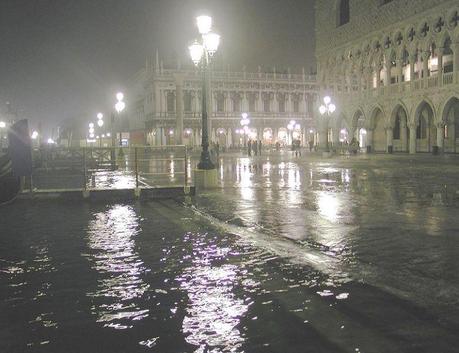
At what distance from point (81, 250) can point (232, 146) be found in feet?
262

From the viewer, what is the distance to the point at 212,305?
4.51 m

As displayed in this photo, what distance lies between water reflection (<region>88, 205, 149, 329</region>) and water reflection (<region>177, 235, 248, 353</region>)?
1.48 ft

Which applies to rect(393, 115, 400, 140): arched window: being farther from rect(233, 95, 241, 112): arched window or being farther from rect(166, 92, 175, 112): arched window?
rect(166, 92, 175, 112): arched window

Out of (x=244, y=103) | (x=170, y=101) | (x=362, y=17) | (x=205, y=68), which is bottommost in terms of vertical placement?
(x=205, y=68)

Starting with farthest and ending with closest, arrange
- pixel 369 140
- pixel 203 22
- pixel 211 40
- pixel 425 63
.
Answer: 1. pixel 369 140
2. pixel 425 63
3. pixel 211 40
4. pixel 203 22

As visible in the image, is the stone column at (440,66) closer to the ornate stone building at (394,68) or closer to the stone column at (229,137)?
the ornate stone building at (394,68)

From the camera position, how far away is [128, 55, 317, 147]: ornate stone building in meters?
86.8

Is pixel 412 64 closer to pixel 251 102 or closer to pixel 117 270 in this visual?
pixel 117 270

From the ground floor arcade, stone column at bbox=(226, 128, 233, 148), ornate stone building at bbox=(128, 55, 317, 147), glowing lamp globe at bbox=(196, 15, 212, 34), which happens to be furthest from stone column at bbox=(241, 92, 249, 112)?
glowing lamp globe at bbox=(196, 15, 212, 34)

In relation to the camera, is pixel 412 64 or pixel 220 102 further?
pixel 220 102

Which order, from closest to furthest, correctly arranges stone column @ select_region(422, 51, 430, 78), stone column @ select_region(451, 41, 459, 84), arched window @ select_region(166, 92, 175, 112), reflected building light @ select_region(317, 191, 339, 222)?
reflected building light @ select_region(317, 191, 339, 222)
stone column @ select_region(451, 41, 459, 84)
stone column @ select_region(422, 51, 430, 78)
arched window @ select_region(166, 92, 175, 112)

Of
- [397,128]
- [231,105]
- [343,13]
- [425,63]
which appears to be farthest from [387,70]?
[231,105]

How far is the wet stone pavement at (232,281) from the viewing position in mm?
3762

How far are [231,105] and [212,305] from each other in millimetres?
85758
